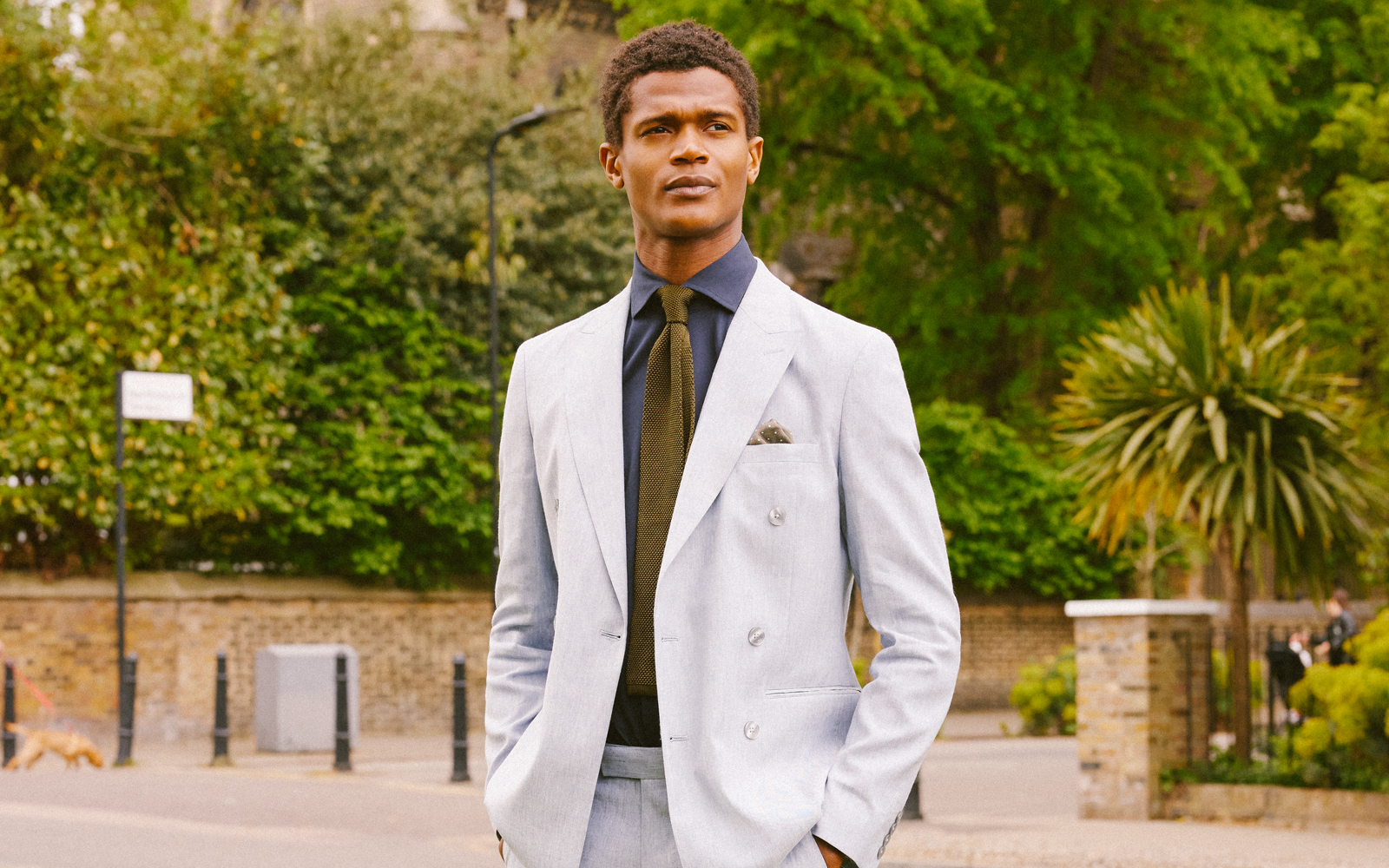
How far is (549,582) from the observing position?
2.77 meters

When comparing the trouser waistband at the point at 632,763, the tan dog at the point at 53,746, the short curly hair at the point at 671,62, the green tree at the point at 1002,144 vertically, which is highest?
the green tree at the point at 1002,144

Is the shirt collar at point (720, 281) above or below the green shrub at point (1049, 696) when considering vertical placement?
above

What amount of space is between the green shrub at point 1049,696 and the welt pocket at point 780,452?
65.5ft

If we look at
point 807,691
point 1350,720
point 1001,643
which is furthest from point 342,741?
point 1001,643

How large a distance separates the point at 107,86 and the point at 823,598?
2057cm

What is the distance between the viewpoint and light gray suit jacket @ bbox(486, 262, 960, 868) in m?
2.40

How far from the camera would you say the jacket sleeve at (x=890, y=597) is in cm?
240

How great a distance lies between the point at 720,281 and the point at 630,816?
838 mm

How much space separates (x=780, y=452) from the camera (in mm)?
2510

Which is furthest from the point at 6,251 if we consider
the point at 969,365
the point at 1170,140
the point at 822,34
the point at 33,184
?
the point at 1170,140

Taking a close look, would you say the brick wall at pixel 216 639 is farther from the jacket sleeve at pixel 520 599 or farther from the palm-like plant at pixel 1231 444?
the jacket sleeve at pixel 520 599

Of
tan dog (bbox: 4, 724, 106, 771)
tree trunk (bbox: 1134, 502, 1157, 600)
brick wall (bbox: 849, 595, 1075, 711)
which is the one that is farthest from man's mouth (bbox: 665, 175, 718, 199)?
brick wall (bbox: 849, 595, 1075, 711)

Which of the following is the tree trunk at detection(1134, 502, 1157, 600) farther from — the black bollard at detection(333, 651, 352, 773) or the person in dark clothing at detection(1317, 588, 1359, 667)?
the black bollard at detection(333, 651, 352, 773)

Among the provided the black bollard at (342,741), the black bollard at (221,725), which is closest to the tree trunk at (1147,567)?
the black bollard at (342,741)
